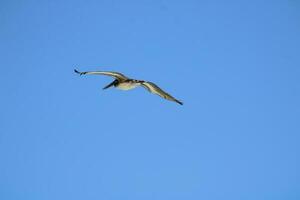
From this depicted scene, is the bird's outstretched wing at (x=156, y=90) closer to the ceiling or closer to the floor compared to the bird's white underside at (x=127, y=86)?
closer to the ceiling

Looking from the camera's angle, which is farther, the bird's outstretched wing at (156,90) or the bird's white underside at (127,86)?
the bird's outstretched wing at (156,90)

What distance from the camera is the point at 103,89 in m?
45.2

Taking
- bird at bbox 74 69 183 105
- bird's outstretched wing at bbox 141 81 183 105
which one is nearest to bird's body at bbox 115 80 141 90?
bird at bbox 74 69 183 105

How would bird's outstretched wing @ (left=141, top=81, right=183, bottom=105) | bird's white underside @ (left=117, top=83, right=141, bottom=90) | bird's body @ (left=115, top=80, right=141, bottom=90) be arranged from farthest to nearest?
bird's outstretched wing @ (left=141, top=81, right=183, bottom=105) → bird's white underside @ (left=117, top=83, right=141, bottom=90) → bird's body @ (left=115, top=80, right=141, bottom=90)

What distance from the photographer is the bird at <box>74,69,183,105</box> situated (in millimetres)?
44062

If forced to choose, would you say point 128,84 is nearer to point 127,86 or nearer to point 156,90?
point 127,86

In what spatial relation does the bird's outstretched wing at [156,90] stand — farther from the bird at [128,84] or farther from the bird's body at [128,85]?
the bird's body at [128,85]

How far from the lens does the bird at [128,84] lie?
4406 cm

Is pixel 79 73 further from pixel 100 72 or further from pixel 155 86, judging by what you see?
pixel 155 86

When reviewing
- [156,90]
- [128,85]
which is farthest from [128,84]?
[156,90]

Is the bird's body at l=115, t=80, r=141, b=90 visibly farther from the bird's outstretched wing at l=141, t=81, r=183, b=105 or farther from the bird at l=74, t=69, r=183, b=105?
the bird's outstretched wing at l=141, t=81, r=183, b=105

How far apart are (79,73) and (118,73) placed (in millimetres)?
2067

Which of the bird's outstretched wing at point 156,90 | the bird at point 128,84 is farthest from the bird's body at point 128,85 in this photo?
the bird's outstretched wing at point 156,90

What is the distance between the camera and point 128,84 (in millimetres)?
44156
